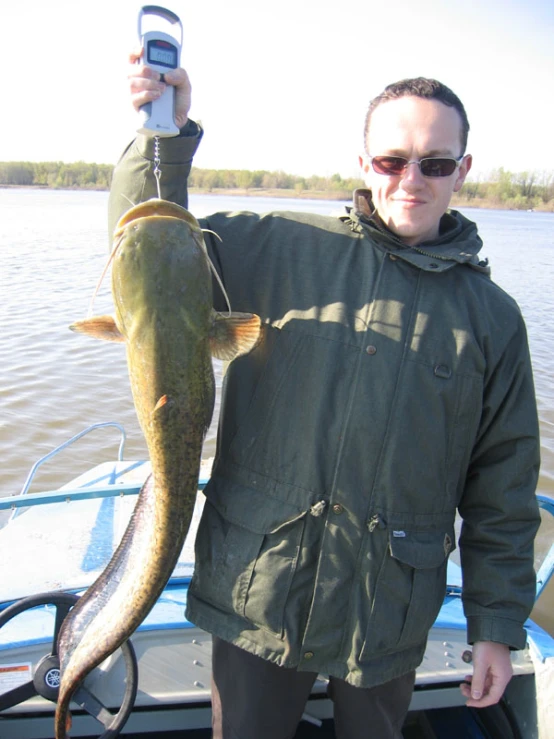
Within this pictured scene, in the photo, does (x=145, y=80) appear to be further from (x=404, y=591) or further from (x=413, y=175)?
(x=404, y=591)

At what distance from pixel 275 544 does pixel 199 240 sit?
1016 millimetres

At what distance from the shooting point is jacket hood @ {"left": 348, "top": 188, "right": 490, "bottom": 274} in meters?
2.16

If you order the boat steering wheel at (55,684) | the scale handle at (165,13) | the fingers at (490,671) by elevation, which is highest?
the scale handle at (165,13)

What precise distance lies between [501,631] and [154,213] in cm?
188

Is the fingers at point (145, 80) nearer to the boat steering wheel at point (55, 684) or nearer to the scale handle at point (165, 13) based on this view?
the scale handle at point (165, 13)

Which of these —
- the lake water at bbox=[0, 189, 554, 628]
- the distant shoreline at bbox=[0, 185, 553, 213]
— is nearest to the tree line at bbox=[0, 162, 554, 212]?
the distant shoreline at bbox=[0, 185, 553, 213]

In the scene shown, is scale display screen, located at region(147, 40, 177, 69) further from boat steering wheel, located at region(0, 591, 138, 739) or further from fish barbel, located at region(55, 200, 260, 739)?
boat steering wheel, located at region(0, 591, 138, 739)

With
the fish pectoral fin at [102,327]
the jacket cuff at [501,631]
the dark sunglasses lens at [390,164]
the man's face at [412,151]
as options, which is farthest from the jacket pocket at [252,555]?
the dark sunglasses lens at [390,164]

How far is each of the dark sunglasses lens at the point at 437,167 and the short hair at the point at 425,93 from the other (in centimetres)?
13

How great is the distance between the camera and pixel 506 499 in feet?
7.27

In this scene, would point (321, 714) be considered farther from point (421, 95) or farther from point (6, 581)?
point (421, 95)

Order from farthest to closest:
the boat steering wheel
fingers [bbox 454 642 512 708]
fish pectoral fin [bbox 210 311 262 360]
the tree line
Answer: the tree line < the boat steering wheel < fingers [bbox 454 642 512 708] < fish pectoral fin [bbox 210 311 262 360]

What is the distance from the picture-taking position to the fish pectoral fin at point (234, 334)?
1.90 metres

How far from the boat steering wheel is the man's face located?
2.05 meters
